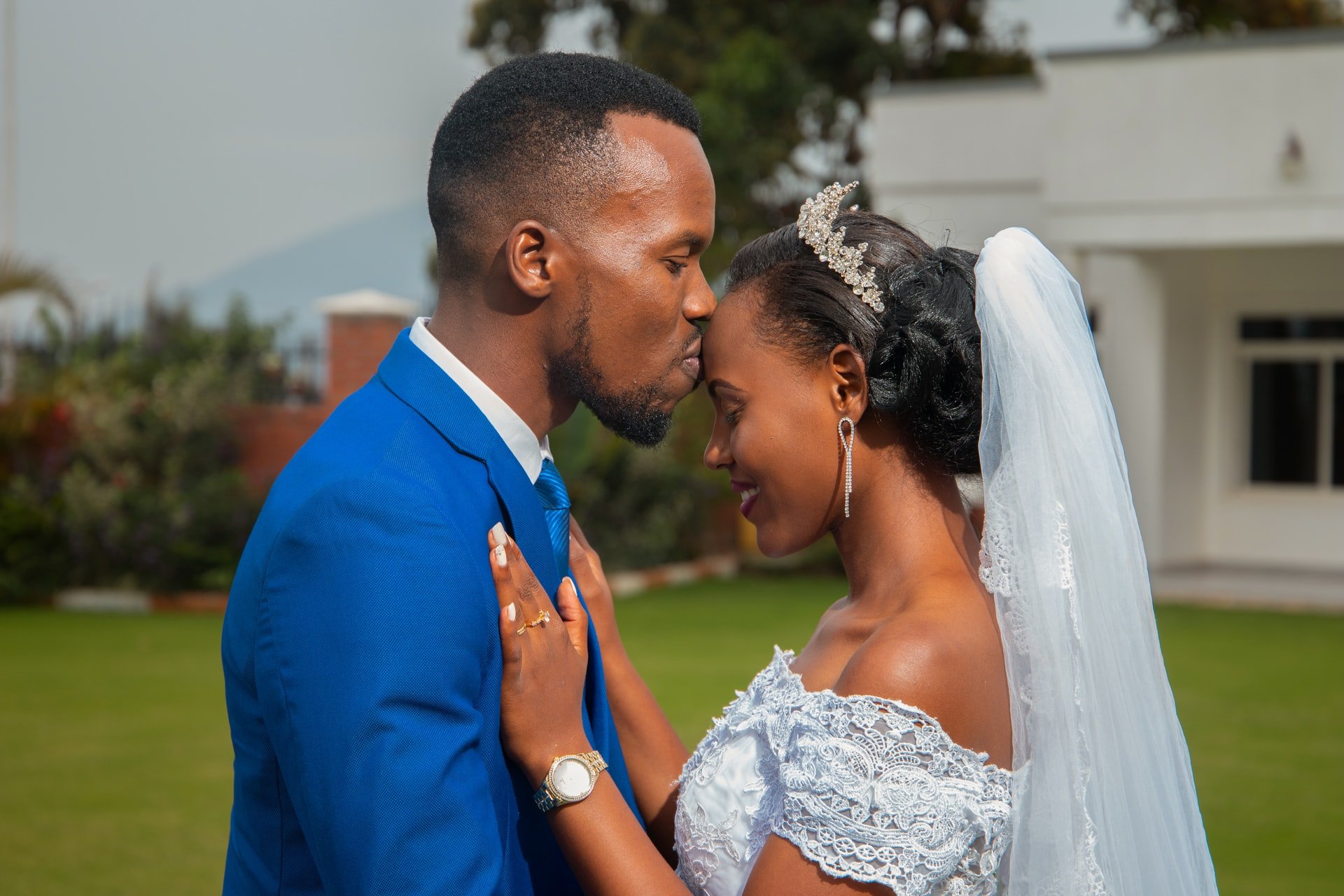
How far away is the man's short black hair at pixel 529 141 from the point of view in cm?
212

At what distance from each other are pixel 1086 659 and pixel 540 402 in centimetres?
113

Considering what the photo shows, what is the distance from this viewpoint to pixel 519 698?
2021 millimetres

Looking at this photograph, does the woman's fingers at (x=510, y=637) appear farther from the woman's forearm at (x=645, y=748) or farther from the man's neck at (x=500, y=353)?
the woman's forearm at (x=645, y=748)

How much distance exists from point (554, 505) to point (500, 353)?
1.04 ft

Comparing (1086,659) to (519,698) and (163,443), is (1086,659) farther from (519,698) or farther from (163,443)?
(163,443)

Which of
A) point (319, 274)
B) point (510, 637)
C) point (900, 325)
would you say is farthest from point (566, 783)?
point (319, 274)

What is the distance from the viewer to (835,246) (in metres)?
2.52

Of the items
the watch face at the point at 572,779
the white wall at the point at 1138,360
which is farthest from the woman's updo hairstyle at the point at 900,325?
the white wall at the point at 1138,360

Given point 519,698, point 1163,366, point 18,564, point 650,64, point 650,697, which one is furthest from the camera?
point 650,64

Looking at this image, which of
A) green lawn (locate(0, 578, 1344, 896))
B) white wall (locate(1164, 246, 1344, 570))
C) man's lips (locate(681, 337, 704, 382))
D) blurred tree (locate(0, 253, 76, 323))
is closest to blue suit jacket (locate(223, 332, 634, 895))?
man's lips (locate(681, 337, 704, 382))

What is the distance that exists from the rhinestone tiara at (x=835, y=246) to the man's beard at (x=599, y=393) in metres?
0.46

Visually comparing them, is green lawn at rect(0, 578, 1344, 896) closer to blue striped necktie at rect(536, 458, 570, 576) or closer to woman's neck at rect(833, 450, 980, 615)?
woman's neck at rect(833, 450, 980, 615)

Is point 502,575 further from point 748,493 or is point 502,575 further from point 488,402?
point 748,493

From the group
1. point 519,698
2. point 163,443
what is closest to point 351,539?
point 519,698
